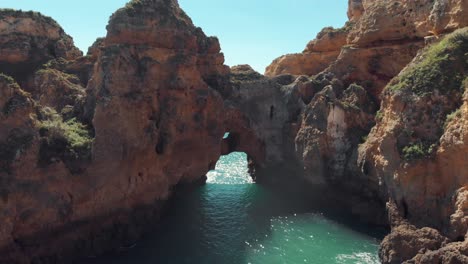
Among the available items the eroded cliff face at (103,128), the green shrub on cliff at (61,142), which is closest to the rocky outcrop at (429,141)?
the eroded cliff face at (103,128)

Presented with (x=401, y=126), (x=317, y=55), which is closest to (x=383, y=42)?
(x=317, y=55)

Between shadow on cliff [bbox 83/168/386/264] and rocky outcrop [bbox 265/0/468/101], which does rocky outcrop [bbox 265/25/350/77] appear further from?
shadow on cliff [bbox 83/168/386/264]

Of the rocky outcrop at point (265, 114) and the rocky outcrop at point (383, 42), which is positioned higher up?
the rocky outcrop at point (383, 42)

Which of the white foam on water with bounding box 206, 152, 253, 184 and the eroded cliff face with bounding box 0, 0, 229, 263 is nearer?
the eroded cliff face with bounding box 0, 0, 229, 263

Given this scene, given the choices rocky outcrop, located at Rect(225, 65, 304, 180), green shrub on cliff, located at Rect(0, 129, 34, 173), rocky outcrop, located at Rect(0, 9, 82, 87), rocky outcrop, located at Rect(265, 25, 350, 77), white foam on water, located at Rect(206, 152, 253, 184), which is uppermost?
rocky outcrop, located at Rect(265, 25, 350, 77)

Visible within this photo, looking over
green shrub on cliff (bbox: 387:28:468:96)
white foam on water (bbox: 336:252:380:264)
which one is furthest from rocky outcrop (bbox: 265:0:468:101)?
white foam on water (bbox: 336:252:380:264)

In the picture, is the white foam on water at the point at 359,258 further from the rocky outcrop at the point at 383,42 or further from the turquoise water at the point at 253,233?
the rocky outcrop at the point at 383,42
